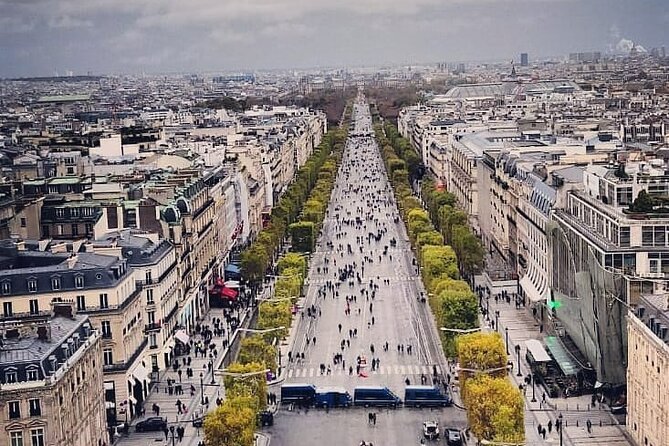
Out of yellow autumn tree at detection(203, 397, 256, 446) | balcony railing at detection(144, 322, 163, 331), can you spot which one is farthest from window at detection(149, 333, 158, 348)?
yellow autumn tree at detection(203, 397, 256, 446)

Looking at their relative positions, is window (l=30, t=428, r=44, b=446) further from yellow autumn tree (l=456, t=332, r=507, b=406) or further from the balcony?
yellow autumn tree (l=456, t=332, r=507, b=406)

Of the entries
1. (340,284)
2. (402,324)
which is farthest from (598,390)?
(340,284)

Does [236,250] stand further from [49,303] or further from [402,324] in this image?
[49,303]

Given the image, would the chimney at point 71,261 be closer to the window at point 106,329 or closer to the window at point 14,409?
the window at point 106,329

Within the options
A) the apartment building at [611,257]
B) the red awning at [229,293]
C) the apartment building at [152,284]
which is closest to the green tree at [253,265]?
the red awning at [229,293]

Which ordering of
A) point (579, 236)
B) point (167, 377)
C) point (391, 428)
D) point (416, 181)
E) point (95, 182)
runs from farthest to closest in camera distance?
point (416, 181)
point (95, 182)
point (167, 377)
point (579, 236)
point (391, 428)

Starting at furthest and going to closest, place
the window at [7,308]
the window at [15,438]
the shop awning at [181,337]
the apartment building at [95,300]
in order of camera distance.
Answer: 1. the shop awning at [181,337]
2. the apartment building at [95,300]
3. the window at [7,308]
4. the window at [15,438]
